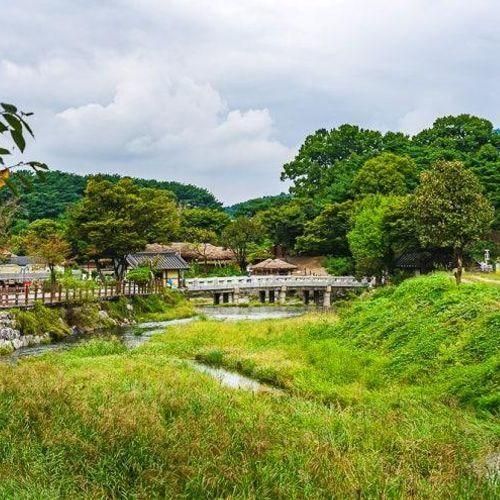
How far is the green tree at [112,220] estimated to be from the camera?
1610 inches

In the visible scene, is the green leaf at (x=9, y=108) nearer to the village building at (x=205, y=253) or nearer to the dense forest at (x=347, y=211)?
the dense forest at (x=347, y=211)

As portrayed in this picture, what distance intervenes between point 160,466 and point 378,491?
2657 mm

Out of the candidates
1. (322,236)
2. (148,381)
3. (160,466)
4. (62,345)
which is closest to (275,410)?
(148,381)

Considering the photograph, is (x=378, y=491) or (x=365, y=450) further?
(x=365, y=450)

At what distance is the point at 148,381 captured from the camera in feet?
46.2

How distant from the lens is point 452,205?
3931 centimetres

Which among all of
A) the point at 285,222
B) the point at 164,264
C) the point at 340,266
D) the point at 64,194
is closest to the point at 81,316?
the point at 164,264

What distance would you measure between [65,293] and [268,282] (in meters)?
23.1

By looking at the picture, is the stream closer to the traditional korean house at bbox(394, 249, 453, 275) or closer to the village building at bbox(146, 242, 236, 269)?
the traditional korean house at bbox(394, 249, 453, 275)

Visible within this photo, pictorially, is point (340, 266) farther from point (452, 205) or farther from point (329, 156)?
point (329, 156)

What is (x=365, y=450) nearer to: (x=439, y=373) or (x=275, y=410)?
(x=275, y=410)

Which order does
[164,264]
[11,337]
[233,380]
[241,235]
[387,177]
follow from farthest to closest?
[241,235]
[387,177]
[164,264]
[11,337]
[233,380]

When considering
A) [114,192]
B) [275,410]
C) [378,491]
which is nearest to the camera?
[378,491]

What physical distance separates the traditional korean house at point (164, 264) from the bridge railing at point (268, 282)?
1.10 metres
